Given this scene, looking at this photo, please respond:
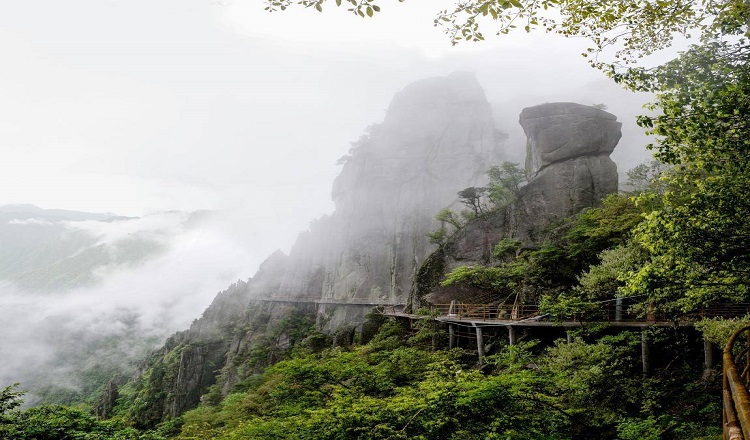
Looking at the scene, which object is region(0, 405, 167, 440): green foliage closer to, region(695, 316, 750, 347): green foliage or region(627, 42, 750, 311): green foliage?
region(627, 42, 750, 311): green foliage

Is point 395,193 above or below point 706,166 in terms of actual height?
above

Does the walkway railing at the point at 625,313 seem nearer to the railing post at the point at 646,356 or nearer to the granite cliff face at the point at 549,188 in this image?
the railing post at the point at 646,356

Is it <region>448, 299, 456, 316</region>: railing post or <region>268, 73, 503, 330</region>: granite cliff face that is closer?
<region>448, 299, 456, 316</region>: railing post

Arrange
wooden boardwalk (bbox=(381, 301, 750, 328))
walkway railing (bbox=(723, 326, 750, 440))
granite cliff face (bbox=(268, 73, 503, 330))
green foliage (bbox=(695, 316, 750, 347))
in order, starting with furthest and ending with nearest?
granite cliff face (bbox=(268, 73, 503, 330)) → wooden boardwalk (bbox=(381, 301, 750, 328)) → green foliage (bbox=(695, 316, 750, 347)) → walkway railing (bbox=(723, 326, 750, 440))

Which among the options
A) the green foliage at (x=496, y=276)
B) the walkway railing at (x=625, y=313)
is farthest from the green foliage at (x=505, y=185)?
the walkway railing at (x=625, y=313)

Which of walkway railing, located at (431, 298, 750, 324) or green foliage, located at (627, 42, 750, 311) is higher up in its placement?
green foliage, located at (627, 42, 750, 311)

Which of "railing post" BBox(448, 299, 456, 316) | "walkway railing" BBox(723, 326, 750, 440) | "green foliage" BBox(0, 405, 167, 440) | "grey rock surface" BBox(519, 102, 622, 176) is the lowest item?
"green foliage" BBox(0, 405, 167, 440)

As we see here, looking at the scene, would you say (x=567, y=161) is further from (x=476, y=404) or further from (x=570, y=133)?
(x=476, y=404)

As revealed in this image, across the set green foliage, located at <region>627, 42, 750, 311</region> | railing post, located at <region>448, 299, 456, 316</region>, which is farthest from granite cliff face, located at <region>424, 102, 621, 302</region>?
green foliage, located at <region>627, 42, 750, 311</region>

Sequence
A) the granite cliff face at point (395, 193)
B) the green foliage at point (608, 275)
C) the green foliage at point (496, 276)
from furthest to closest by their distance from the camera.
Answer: the granite cliff face at point (395, 193), the green foliage at point (496, 276), the green foliage at point (608, 275)

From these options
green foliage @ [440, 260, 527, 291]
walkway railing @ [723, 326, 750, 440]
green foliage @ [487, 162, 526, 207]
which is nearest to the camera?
walkway railing @ [723, 326, 750, 440]

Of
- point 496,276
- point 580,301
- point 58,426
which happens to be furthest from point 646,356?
point 58,426

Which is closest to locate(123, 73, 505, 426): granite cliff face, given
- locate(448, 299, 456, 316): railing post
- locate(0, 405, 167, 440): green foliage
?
locate(448, 299, 456, 316): railing post

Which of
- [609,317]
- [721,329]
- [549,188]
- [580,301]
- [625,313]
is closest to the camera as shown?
[721,329]
